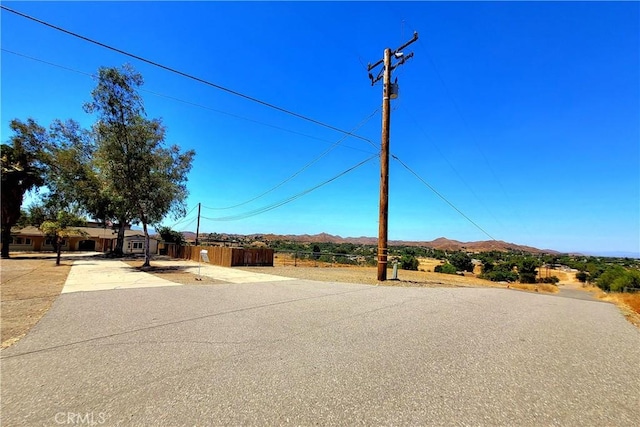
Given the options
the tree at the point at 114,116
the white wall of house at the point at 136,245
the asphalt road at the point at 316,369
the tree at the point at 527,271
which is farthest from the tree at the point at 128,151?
the tree at the point at 527,271

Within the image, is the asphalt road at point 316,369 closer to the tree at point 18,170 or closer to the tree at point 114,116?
the tree at point 114,116

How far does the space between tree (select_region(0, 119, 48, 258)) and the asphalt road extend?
29872 mm

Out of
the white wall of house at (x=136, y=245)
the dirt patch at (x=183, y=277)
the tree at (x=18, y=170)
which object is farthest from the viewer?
the white wall of house at (x=136, y=245)

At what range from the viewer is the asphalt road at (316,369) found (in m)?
3.00

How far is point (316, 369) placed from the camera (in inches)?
157

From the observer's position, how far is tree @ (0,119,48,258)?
27656 millimetres

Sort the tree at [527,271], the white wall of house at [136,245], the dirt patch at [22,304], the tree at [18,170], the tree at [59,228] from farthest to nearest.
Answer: the white wall of house at [136,245], the tree at [527,271], the tree at [18,170], the tree at [59,228], the dirt patch at [22,304]

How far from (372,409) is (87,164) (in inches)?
1486

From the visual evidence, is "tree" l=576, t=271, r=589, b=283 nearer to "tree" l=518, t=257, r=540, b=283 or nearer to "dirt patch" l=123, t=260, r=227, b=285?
"tree" l=518, t=257, r=540, b=283

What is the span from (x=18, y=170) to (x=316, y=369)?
36.1 metres

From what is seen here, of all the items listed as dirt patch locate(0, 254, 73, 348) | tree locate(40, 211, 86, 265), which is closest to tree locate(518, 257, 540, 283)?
dirt patch locate(0, 254, 73, 348)

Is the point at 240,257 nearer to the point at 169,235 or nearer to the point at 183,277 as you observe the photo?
the point at 183,277

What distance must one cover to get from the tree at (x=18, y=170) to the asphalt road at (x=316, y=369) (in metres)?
29.9

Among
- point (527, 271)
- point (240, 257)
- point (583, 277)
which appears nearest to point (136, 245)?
point (240, 257)
